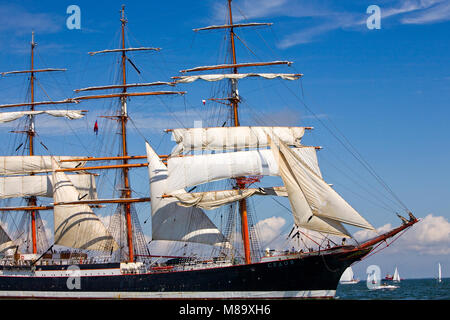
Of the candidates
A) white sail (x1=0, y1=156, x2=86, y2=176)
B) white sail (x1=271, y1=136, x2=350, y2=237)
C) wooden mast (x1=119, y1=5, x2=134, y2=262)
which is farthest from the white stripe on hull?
white sail (x1=0, y1=156, x2=86, y2=176)

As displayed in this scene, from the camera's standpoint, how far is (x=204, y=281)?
5572cm

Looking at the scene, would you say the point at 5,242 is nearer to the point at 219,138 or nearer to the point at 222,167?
the point at 222,167

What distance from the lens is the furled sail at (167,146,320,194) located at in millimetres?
60438

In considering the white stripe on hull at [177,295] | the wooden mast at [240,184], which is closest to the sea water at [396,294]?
the white stripe on hull at [177,295]

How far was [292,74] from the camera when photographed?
63.0 metres

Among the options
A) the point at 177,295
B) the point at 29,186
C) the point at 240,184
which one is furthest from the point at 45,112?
the point at 177,295

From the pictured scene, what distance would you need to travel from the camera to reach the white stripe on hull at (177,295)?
52.5 m

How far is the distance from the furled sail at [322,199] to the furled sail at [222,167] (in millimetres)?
8196

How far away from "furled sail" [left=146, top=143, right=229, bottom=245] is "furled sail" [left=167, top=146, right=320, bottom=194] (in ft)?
4.59

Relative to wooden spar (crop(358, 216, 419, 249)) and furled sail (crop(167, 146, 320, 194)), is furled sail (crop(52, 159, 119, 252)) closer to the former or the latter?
furled sail (crop(167, 146, 320, 194))
